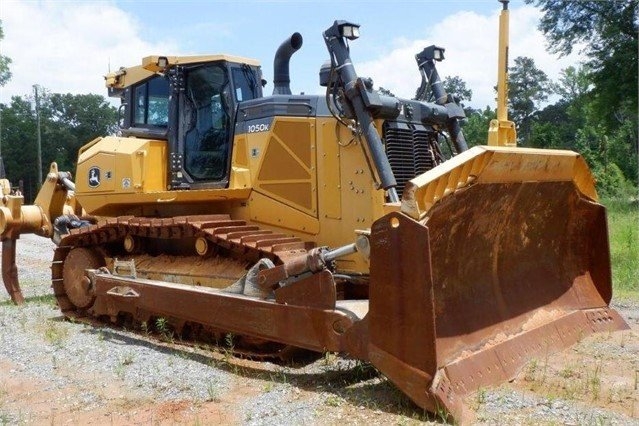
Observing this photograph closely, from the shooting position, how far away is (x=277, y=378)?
5453 millimetres

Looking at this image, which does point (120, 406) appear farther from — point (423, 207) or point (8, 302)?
point (8, 302)

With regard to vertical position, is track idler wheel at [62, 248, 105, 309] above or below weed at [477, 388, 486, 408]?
above

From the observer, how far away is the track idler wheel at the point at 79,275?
7.84 m

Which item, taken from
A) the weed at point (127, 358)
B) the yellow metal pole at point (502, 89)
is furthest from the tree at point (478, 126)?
the weed at point (127, 358)

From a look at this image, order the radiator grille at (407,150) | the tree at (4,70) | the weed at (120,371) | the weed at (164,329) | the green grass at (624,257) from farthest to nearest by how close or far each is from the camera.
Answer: the tree at (4,70) → the green grass at (624,257) → the weed at (164,329) → the radiator grille at (407,150) → the weed at (120,371)

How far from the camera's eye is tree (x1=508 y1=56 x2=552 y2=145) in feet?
230

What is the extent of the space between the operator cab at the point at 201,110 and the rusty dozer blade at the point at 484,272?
114 inches

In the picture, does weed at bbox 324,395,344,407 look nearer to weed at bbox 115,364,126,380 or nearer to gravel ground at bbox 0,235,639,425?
gravel ground at bbox 0,235,639,425

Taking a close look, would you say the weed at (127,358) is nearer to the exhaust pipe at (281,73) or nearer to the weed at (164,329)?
the weed at (164,329)

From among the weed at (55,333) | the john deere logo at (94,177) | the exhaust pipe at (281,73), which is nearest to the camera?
the weed at (55,333)

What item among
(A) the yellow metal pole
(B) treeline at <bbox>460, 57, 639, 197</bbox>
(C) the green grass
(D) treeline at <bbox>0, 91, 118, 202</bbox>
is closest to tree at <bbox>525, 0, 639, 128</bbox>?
(B) treeline at <bbox>460, 57, 639, 197</bbox>

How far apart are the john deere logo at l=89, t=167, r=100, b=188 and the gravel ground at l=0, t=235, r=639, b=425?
195 centimetres

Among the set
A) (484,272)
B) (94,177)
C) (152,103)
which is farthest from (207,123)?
(484,272)

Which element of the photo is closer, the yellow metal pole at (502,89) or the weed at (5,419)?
the weed at (5,419)
